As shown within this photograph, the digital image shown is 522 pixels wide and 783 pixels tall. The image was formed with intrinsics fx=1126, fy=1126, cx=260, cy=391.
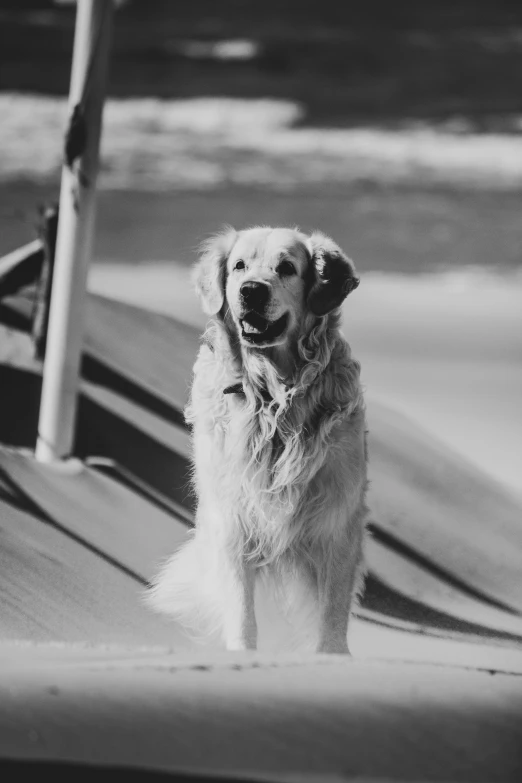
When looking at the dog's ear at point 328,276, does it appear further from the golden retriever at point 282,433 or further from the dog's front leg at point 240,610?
the dog's front leg at point 240,610

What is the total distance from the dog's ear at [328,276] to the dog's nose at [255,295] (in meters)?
0.22

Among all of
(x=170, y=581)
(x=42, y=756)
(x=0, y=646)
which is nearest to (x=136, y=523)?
(x=170, y=581)

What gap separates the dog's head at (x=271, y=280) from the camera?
3.54 m

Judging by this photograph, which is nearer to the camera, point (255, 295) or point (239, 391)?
point (255, 295)

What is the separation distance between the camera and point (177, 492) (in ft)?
22.7

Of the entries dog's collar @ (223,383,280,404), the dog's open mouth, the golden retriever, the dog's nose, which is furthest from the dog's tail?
the dog's nose

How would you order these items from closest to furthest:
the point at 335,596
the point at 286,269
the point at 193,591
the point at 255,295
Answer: the point at 255,295, the point at 286,269, the point at 335,596, the point at 193,591

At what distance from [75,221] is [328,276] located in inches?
88.9

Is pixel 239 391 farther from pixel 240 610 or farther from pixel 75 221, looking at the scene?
pixel 75 221

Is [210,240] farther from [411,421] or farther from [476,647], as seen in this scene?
[411,421]

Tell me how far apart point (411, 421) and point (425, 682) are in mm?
8626

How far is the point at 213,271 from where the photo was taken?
375 centimetres

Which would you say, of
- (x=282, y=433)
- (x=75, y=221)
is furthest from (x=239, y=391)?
(x=75, y=221)

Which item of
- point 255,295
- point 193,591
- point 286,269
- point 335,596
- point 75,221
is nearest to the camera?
point 255,295
